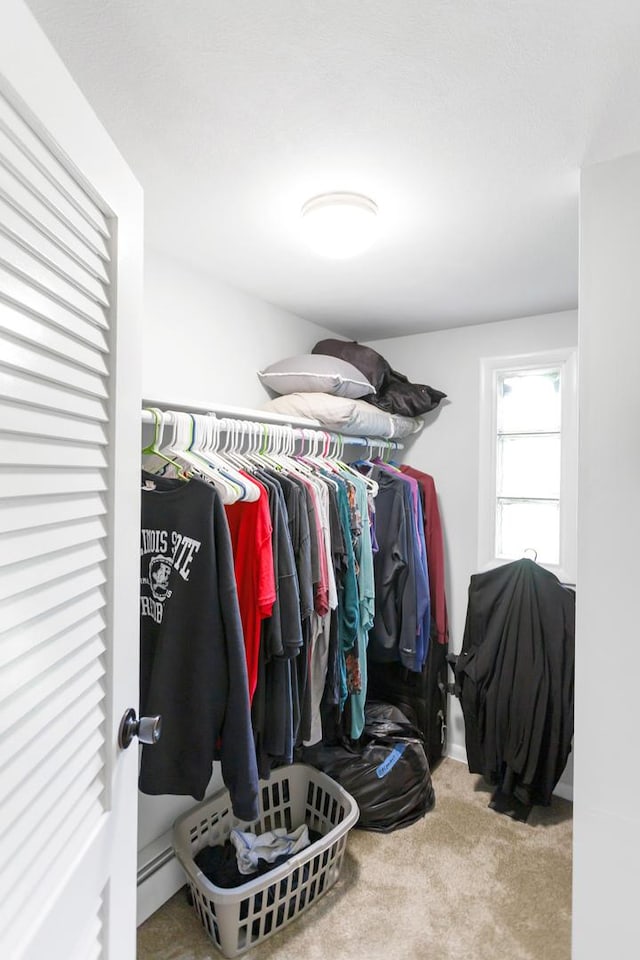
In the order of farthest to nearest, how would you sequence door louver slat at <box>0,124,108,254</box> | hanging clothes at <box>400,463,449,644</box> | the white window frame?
hanging clothes at <box>400,463,449,644</box>
the white window frame
door louver slat at <box>0,124,108,254</box>

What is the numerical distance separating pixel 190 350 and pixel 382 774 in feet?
6.21

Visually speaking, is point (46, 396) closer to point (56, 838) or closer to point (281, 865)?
point (56, 838)

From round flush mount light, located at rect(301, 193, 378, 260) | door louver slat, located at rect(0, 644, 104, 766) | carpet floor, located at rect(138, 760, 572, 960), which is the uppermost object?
round flush mount light, located at rect(301, 193, 378, 260)

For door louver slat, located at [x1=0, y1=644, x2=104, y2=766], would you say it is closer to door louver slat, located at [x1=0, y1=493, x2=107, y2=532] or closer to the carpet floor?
door louver slat, located at [x1=0, y1=493, x2=107, y2=532]

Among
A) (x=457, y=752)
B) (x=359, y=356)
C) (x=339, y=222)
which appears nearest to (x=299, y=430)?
(x=359, y=356)

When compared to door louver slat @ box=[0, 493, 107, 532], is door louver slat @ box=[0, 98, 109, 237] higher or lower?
higher

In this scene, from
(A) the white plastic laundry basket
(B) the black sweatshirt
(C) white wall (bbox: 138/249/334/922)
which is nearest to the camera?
(B) the black sweatshirt

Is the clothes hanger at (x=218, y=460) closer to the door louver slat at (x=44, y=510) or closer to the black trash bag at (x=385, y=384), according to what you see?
the door louver slat at (x=44, y=510)

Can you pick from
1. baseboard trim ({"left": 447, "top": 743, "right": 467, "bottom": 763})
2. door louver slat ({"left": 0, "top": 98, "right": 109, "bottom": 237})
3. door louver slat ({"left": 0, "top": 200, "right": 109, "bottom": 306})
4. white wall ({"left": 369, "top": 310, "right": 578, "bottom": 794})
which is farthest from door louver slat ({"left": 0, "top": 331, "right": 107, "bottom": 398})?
baseboard trim ({"left": 447, "top": 743, "right": 467, "bottom": 763})

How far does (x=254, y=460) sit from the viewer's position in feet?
6.30

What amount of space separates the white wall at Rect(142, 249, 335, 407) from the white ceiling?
16 centimetres

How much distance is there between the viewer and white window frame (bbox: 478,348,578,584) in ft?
8.25


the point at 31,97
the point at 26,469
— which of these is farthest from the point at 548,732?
the point at 31,97

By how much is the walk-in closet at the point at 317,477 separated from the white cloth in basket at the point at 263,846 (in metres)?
0.02
